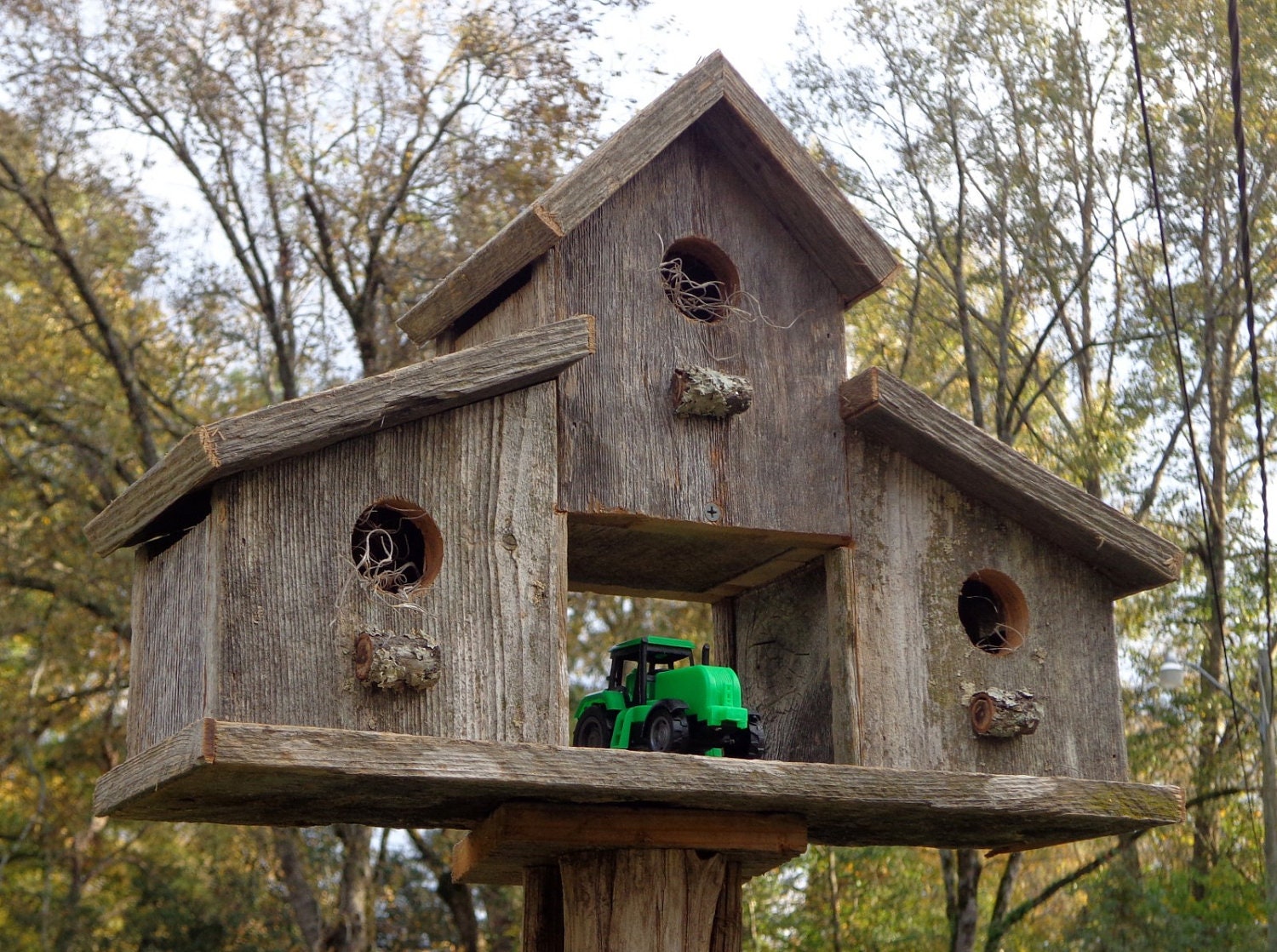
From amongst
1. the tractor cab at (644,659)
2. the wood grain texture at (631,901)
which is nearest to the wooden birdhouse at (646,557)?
the wood grain texture at (631,901)

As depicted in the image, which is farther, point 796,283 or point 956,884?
point 956,884

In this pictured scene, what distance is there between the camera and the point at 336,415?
4.92 m

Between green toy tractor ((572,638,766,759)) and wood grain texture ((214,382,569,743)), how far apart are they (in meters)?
0.50

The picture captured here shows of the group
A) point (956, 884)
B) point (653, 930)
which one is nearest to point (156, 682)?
point (653, 930)

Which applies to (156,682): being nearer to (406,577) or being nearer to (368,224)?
(406,577)

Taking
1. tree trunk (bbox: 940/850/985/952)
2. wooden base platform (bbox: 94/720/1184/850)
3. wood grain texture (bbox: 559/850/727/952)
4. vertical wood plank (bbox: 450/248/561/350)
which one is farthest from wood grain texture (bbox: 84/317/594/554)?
tree trunk (bbox: 940/850/985/952)

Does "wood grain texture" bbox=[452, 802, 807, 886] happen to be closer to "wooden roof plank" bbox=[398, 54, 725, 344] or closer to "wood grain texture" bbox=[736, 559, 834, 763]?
"wood grain texture" bbox=[736, 559, 834, 763]

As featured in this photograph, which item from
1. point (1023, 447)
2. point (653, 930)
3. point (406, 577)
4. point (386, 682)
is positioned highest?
point (1023, 447)

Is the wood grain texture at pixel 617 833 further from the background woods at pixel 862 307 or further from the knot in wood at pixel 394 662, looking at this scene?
the background woods at pixel 862 307

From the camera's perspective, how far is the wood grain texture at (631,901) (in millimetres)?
5863

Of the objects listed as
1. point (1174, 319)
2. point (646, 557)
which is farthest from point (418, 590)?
point (1174, 319)

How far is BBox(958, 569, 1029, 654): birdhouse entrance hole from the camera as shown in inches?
246

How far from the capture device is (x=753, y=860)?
20.6 ft

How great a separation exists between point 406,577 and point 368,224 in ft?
36.8
